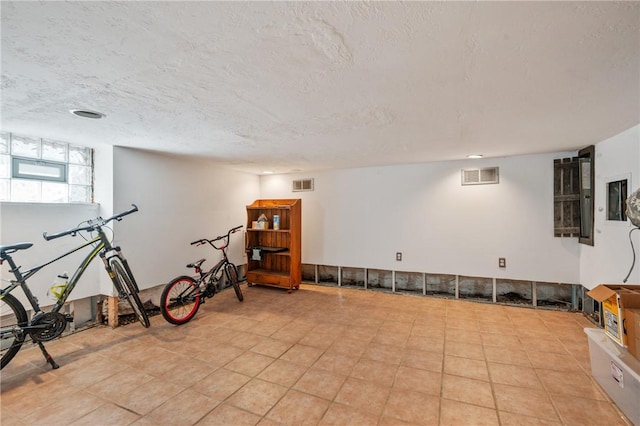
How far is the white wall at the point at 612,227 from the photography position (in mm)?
2619

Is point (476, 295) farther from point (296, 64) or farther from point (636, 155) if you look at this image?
point (296, 64)

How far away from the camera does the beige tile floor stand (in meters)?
1.89

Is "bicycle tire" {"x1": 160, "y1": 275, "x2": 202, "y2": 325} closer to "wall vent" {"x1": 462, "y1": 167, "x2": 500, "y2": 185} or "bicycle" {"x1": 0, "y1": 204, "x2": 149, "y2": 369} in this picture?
"bicycle" {"x1": 0, "y1": 204, "x2": 149, "y2": 369}

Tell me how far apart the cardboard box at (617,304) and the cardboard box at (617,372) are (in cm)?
9

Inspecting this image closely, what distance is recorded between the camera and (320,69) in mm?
1561

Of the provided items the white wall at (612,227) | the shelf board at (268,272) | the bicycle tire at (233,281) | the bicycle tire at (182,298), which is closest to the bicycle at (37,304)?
the bicycle tire at (182,298)

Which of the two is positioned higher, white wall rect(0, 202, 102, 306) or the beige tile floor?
white wall rect(0, 202, 102, 306)

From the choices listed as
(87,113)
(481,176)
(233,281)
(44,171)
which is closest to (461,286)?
(481,176)

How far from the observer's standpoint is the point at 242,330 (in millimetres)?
3236

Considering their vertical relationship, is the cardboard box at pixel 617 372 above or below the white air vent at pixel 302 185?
below

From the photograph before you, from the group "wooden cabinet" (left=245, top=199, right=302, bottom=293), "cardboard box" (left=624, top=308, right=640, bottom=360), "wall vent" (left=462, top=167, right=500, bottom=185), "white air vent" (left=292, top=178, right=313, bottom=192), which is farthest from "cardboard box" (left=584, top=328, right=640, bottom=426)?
"white air vent" (left=292, top=178, right=313, bottom=192)

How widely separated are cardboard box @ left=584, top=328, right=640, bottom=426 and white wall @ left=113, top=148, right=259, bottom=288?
15.2ft

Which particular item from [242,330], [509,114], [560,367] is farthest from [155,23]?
[560,367]

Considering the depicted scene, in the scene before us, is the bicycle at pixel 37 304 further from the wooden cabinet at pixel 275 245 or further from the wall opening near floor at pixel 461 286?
the wall opening near floor at pixel 461 286
